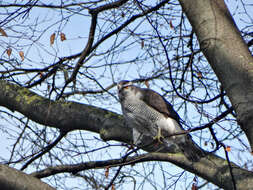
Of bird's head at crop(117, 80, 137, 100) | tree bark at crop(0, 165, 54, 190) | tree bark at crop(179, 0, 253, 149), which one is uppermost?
bird's head at crop(117, 80, 137, 100)

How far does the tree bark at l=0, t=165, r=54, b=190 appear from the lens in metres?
2.09

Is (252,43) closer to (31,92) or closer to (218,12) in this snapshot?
(218,12)

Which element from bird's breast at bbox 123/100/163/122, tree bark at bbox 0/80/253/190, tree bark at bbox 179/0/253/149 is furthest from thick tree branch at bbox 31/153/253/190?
bird's breast at bbox 123/100/163/122

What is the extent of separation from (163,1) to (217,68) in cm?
185

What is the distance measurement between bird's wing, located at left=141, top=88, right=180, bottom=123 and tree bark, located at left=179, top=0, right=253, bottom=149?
236 cm

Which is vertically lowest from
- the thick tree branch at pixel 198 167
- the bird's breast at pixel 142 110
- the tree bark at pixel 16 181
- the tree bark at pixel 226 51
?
the tree bark at pixel 16 181

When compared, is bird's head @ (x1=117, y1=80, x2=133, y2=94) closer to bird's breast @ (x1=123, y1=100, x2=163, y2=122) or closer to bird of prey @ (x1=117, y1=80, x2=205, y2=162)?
bird of prey @ (x1=117, y1=80, x2=205, y2=162)

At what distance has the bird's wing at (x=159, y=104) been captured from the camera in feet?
15.8

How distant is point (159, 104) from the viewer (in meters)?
4.86

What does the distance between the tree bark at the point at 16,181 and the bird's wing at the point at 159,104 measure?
9.22 feet

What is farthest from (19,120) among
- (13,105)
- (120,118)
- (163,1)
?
(163,1)

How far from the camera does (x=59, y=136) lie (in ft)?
12.6

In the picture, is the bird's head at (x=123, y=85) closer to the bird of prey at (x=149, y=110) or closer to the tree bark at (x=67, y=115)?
the bird of prey at (x=149, y=110)

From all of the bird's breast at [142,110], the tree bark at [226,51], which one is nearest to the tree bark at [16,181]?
the tree bark at [226,51]
